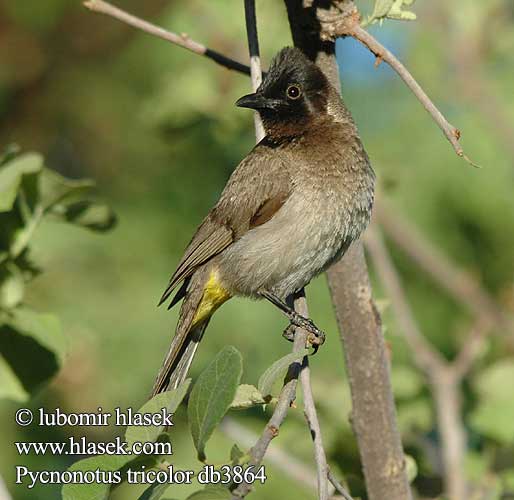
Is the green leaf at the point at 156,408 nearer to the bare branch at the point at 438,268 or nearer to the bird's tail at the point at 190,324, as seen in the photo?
the bird's tail at the point at 190,324

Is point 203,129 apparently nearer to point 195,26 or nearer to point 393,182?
point 195,26

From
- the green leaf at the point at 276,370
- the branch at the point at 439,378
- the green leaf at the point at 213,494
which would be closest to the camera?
the green leaf at the point at 213,494

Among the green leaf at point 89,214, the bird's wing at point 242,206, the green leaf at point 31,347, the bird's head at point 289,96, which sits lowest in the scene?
the green leaf at point 31,347

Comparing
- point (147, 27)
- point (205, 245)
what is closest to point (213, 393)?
point (147, 27)

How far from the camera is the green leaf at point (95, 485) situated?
6.66 feet

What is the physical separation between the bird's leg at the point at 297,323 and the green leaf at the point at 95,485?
1.40 metres

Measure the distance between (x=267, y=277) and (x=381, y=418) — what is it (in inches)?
44.2

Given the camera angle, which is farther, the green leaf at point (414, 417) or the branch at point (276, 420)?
the green leaf at point (414, 417)

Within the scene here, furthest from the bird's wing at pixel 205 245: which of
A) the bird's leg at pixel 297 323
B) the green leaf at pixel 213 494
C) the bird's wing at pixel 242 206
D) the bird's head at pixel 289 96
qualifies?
the green leaf at pixel 213 494

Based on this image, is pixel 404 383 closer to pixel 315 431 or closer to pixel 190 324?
pixel 190 324

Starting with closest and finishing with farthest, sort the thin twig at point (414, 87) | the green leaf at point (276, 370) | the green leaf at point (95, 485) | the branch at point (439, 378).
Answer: the green leaf at point (95, 485) < the green leaf at point (276, 370) < the thin twig at point (414, 87) < the branch at point (439, 378)

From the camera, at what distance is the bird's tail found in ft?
12.7

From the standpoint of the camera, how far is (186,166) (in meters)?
5.38

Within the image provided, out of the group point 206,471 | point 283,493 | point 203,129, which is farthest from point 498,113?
point 206,471
